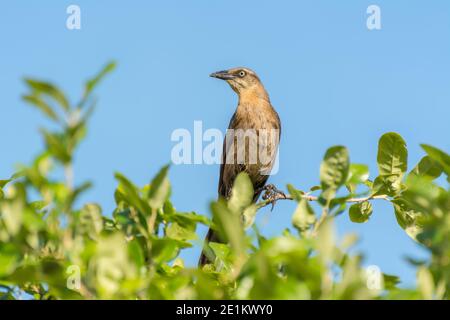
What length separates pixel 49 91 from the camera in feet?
4.99

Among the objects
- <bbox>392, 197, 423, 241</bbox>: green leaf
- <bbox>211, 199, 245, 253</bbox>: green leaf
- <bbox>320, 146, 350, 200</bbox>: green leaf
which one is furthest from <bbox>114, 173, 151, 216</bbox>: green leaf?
<bbox>392, 197, 423, 241</bbox>: green leaf

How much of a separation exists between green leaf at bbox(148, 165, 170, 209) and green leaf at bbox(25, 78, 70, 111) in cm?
40

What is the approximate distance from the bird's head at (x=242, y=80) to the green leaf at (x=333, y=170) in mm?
8341

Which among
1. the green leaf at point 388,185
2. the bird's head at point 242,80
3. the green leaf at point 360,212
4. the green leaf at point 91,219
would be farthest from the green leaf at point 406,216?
the bird's head at point 242,80

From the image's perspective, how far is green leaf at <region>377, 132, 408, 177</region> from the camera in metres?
2.99

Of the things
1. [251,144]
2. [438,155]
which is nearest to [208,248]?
[438,155]

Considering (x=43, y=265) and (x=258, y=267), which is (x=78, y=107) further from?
(x=258, y=267)

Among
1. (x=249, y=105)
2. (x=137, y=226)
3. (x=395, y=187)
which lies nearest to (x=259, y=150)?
(x=249, y=105)

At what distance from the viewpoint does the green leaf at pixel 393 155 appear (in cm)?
299

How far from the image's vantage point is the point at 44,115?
5.06ft

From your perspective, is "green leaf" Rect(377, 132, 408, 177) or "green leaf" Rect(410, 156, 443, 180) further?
"green leaf" Rect(377, 132, 408, 177)

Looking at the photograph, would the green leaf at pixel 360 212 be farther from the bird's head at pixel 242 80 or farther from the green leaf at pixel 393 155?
the bird's head at pixel 242 80

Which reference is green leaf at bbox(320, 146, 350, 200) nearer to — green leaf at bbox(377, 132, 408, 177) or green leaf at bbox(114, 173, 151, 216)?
green leaf at bbox(114, 173, 151, 216)
